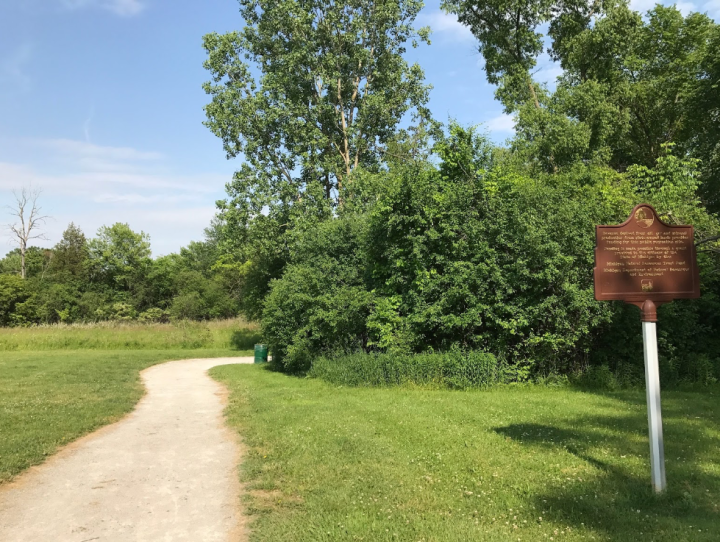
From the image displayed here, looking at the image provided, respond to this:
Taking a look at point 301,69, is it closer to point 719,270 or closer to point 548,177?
point 548,177

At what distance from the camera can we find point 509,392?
1189 cm

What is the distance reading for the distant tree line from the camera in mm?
60969

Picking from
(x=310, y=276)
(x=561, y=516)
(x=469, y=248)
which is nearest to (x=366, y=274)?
(x=310, y=276)

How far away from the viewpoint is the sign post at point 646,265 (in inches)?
220

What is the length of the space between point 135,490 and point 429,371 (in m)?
8.37

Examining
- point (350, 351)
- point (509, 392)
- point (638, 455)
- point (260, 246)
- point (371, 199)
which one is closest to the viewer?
point (638, 455)

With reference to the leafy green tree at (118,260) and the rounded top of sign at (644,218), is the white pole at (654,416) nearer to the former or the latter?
the rounded top of sign at (644,218)

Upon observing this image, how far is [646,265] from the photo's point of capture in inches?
223

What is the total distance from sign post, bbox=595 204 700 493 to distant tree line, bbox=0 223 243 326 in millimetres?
56776

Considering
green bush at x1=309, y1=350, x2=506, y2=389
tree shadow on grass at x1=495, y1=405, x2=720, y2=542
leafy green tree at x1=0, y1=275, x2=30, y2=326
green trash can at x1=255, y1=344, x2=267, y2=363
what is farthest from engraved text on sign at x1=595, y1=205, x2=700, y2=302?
leafy green tree at x1=0, y1=275, x2=30, y2=326

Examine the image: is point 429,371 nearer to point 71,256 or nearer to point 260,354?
point 260,354

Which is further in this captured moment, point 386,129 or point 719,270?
point 386,129

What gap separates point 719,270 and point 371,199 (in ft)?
46.3

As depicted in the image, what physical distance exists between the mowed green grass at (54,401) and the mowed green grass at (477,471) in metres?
2.82
